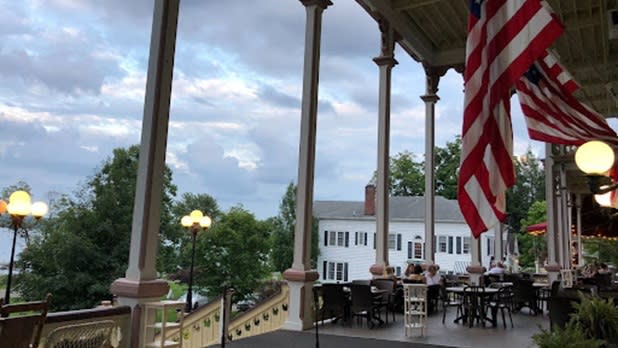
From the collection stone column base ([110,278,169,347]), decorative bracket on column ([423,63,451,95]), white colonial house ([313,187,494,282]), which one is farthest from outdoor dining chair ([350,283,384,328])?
white colonial house ([313,187,494,282])

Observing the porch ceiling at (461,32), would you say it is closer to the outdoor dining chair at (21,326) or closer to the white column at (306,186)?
the white column at (306,186)

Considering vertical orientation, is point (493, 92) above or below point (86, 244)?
above

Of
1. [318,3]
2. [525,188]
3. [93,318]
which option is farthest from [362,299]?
[525,188]

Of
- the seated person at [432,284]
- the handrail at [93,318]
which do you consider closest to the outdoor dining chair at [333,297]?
the seated person at [432,284]

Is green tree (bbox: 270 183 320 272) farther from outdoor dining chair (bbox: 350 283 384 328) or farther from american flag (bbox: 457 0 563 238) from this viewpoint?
american flag (bbox: 457 0 563 238)

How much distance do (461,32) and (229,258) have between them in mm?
21091

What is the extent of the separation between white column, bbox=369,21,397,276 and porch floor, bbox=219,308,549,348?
1487 millimetres

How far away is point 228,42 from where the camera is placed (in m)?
42.0

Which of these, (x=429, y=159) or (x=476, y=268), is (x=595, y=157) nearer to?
(x=429, y=159)

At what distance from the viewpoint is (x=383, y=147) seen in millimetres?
9922

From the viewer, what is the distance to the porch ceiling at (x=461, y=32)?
1055 cm

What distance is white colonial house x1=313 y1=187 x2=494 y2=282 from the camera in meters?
28.8

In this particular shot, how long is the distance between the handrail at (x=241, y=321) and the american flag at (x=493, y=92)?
192 inches

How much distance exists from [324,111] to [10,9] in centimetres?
2040
